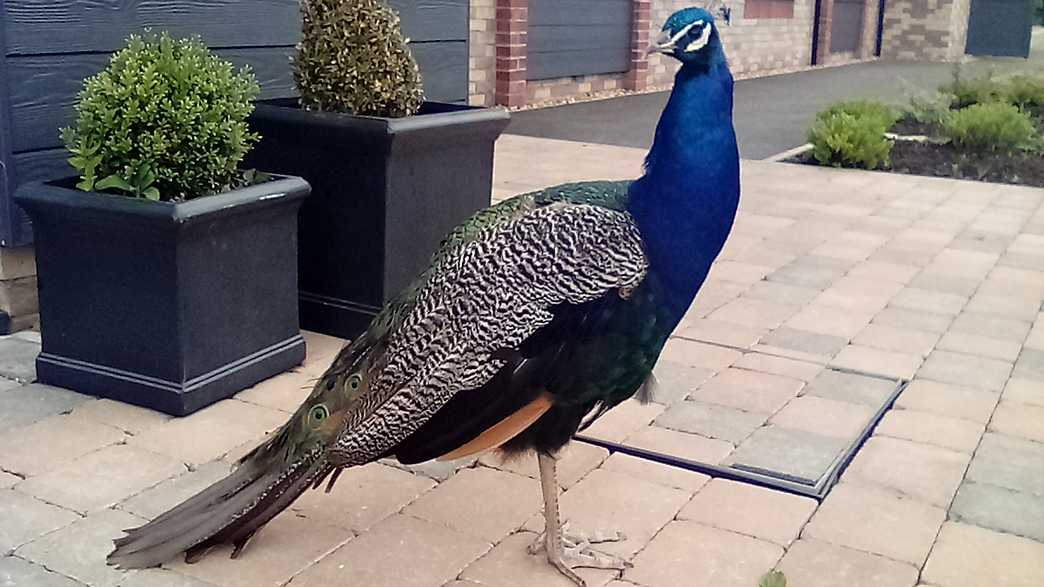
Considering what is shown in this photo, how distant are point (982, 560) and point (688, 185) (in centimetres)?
118

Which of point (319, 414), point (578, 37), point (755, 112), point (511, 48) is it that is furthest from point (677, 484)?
point (578, 37)

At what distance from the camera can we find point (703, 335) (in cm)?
426

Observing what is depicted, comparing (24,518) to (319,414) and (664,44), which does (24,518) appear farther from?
(664,44)

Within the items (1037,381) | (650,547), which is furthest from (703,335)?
(650,547)

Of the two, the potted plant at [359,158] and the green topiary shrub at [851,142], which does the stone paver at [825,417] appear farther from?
the green topiary shrub at [851,142]

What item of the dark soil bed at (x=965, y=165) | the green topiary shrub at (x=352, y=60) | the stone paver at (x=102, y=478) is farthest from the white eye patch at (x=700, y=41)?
the dark soil bed at (x=965, y=165)

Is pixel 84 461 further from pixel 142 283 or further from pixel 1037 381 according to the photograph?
pixel 1037 381

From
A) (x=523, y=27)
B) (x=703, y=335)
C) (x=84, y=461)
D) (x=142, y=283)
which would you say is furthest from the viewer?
(x=523, y=27)

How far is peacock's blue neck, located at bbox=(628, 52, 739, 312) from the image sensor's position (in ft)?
7.63

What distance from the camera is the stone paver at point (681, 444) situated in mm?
3158

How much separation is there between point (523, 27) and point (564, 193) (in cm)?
868

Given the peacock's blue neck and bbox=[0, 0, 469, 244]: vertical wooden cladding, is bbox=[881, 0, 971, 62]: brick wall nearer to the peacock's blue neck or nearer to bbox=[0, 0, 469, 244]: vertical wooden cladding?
bbox=[0, 0, 469, 244]: vertical wooden cladding

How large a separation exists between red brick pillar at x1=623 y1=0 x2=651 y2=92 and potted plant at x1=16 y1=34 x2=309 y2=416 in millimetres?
10158

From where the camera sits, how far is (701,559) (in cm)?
259
